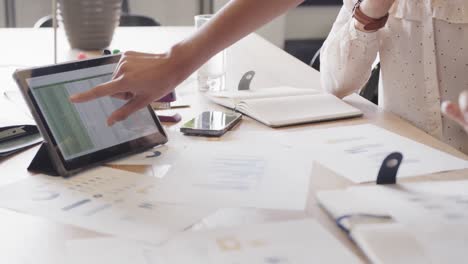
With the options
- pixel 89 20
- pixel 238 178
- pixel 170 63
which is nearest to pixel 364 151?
pixel 238 178

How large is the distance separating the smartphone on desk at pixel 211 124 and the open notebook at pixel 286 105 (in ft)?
0.18

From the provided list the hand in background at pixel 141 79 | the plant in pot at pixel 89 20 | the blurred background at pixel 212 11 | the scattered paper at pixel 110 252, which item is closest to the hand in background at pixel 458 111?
the scattered paper at pixel 110 252

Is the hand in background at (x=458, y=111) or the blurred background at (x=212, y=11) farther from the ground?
the hand in background at (x=458, y=111)

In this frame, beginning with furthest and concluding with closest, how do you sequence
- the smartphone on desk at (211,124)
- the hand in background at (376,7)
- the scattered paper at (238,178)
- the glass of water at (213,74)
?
the glass of water at (213,74) → the hand in background at (376,7) → the smartphone on desk at (211,124) → the scattered paper at (238,178)

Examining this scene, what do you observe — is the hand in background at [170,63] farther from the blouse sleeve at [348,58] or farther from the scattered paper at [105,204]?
the blouse sleeve at [348,58]

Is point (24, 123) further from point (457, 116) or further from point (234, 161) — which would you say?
point (457, 116)

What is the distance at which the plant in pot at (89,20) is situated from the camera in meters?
1.92

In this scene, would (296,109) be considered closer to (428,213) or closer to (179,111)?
(179,111)

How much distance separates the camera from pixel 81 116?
1.00 metres

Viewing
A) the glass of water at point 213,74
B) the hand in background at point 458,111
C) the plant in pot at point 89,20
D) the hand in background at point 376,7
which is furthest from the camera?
the plant in pot at point 89,20

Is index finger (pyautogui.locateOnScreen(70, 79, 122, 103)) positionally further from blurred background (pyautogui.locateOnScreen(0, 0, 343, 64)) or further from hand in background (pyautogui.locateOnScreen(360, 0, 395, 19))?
blurred background (pyautogui.locateOnScreen(0, 0, 343, 64))

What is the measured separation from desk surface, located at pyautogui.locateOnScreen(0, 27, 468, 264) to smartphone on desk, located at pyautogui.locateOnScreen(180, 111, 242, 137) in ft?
0.08

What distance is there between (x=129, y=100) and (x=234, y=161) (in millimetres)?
197

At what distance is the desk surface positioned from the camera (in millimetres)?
723
